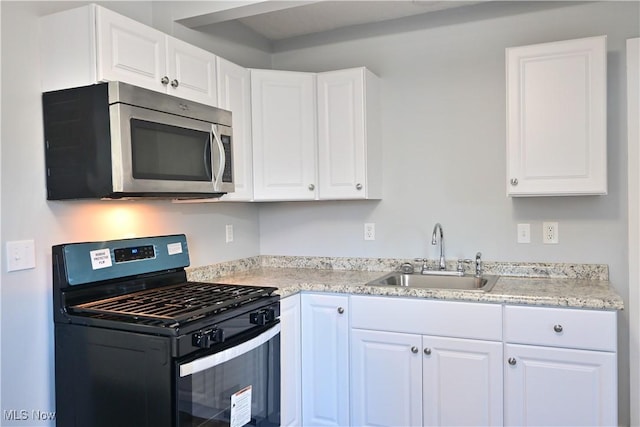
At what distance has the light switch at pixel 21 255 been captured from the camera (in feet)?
5.91

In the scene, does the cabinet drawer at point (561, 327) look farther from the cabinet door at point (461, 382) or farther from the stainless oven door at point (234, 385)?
the stainless oven door at point (234, 385)

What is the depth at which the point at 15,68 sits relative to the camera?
184 cm

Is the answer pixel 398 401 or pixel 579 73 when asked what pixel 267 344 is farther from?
pixel 579 73

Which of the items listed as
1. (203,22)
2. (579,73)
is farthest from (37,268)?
(579,73)

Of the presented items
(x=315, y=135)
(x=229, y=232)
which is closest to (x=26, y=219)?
(x=229, y=232)

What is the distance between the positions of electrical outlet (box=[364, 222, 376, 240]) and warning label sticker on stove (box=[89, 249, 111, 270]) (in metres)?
1.60

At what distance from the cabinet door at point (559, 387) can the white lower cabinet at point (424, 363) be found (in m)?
0.07

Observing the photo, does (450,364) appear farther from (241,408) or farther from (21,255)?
(21,255)

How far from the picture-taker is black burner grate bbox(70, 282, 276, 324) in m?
1.79

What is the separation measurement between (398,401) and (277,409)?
0.62 meters

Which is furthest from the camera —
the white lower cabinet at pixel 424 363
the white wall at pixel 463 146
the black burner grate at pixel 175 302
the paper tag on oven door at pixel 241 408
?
the white wall at pixel 463 146

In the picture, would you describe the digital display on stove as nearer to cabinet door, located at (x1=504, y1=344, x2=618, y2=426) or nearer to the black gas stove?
the black gas stove

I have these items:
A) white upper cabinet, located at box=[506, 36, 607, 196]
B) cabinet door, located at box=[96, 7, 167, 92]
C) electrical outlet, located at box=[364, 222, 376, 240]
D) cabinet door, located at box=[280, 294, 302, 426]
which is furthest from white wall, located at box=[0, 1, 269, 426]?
white upper cabinet, located at box=[506, 36, 607, 196]

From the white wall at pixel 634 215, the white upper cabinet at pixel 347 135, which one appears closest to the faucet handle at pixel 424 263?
the white upper cabinet at pixel 347 135
